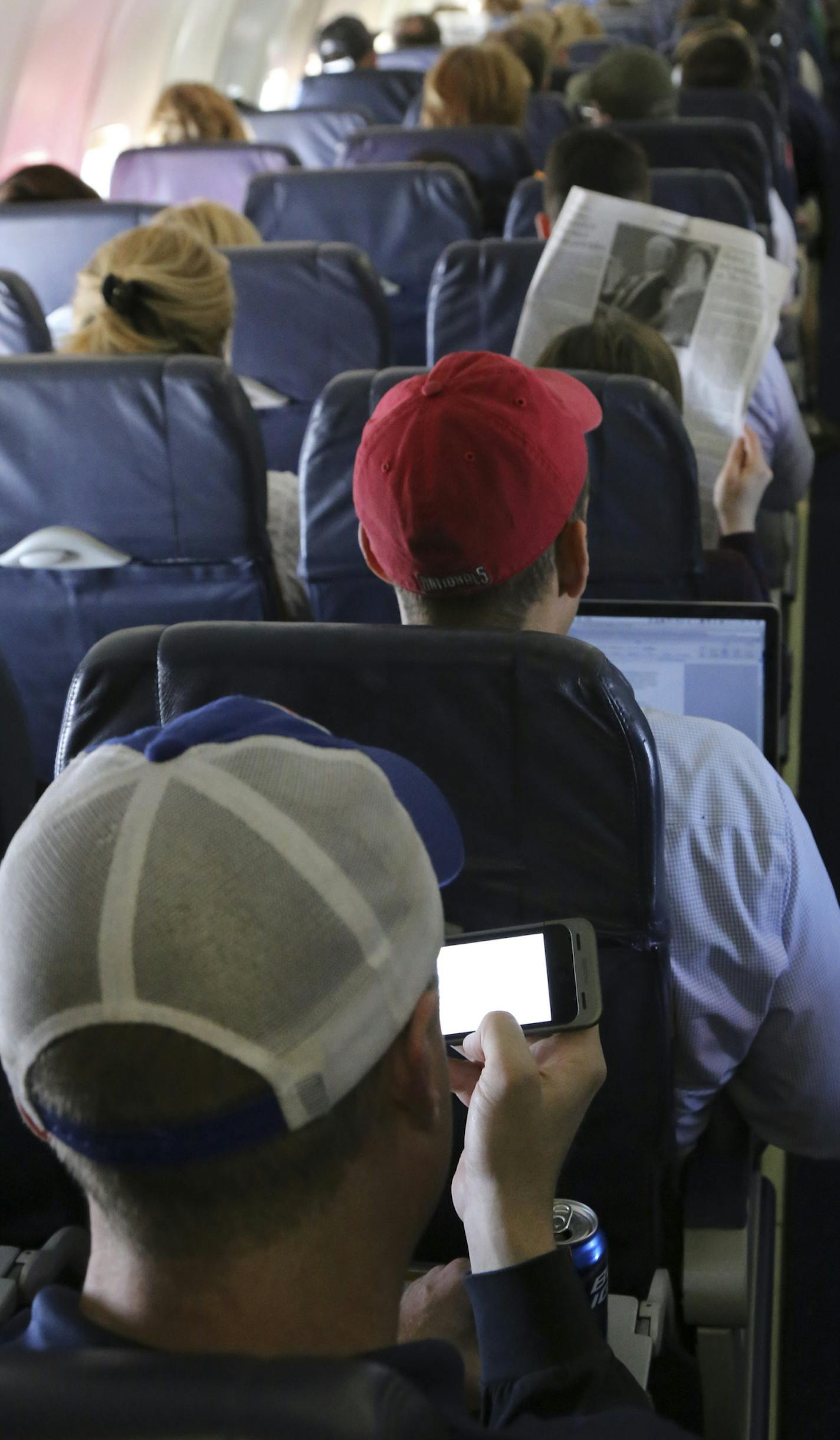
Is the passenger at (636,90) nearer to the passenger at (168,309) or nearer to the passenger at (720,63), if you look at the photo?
the passenger at (720,63)

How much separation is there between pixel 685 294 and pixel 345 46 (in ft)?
22.7

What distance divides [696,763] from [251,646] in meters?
0.46

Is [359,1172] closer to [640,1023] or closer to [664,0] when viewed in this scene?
[640,1023]

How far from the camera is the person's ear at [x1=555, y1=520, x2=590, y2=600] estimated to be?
1.65m

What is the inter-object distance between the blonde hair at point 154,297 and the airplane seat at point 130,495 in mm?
390

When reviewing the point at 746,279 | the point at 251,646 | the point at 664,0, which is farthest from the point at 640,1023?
the point at 664,0

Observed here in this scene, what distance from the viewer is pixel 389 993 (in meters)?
0.77

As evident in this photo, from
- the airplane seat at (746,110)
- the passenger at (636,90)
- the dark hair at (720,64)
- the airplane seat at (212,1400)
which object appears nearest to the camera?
the airplane seat at (212,1400)

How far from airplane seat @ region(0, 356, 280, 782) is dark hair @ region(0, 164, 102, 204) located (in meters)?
2.62

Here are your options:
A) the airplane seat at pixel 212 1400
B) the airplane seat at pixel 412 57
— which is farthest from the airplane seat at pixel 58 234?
the airplane seat at pixel 412 57

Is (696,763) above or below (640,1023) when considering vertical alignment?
above

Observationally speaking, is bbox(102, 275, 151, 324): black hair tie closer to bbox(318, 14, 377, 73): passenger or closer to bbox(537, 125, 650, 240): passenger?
bbox(537, 125, 650, 240): passenger

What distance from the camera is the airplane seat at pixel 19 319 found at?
349cm

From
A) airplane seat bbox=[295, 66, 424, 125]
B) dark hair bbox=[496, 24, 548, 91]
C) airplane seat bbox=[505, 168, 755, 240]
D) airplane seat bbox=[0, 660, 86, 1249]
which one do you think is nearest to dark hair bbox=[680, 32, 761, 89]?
dark hair bbox=[496, 24, 548, 91]
